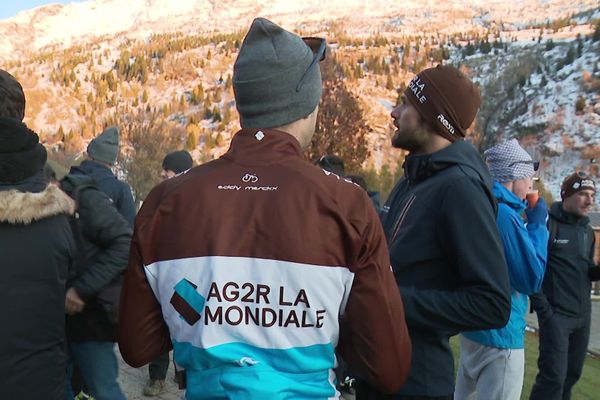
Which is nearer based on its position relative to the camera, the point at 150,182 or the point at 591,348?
the point at 591,348

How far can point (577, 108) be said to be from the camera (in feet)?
139

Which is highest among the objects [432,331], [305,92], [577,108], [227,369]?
[305,92]

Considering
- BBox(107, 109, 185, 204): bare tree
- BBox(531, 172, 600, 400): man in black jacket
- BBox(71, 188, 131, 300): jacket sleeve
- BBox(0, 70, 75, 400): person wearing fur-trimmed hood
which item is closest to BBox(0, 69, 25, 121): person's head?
BBox(0, 70, 75, 400): person wearing fur-trimmed hood

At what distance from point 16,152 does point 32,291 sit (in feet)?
1.90

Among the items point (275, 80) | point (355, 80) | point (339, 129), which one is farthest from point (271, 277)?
point (355, 80)

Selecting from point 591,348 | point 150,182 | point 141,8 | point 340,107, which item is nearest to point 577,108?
point 340,107

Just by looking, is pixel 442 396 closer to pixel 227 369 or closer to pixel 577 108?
pixel 227 369

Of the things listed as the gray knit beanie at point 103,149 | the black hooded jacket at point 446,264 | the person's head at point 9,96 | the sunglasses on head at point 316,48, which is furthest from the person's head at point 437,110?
the gray knit beanie at point 103,149

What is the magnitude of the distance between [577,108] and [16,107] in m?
46.1

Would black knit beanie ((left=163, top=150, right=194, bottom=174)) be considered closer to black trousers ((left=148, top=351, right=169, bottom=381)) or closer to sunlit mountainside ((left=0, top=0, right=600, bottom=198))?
black trousers ((left=148, top=351, right=169, bottom=381))

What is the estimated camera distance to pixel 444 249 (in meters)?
2.03

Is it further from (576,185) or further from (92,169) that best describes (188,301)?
(576,185)

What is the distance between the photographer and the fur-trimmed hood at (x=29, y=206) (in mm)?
2156

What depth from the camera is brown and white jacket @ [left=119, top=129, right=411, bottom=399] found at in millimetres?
1373
